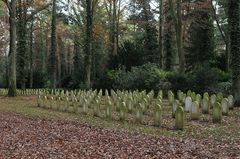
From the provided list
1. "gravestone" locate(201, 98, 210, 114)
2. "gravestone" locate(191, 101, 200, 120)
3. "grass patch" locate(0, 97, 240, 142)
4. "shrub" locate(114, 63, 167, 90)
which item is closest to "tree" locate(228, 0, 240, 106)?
"grass patch" locate(0, 97, 240, 142)

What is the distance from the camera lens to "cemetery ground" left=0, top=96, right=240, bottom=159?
8.40 metres

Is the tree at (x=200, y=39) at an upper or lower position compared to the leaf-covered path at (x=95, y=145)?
upper

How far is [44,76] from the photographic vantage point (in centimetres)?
4853

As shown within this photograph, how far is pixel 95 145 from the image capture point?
Result: 940 cm

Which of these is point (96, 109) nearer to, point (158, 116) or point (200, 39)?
point (158, 116)

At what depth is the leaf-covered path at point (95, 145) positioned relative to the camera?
27.0ft

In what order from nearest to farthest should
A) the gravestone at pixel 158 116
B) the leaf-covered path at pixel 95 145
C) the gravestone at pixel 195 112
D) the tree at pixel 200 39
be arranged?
the leaf-covered path at pixel 95 145 → the gravestone at pixel 158 116 → the gravestone at pixel 195 112 → the tree at pixel 200 39

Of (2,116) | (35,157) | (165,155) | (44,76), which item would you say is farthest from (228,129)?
(44,76)

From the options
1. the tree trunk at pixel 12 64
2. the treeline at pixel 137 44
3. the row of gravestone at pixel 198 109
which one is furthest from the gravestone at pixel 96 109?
the tree trunk at pixel 12 64

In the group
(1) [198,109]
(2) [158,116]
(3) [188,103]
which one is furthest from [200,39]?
(2) [158,116]

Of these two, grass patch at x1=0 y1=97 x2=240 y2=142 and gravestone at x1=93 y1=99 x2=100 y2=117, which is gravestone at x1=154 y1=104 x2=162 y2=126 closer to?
grass patch at x1=0 y1=97 x2=240 y2=142

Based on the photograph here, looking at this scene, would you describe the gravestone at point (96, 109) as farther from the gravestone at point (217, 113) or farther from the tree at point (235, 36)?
the tree at point (235, 36)

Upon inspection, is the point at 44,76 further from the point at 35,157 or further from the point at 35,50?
the point at 35,157

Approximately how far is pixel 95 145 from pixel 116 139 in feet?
2.59
